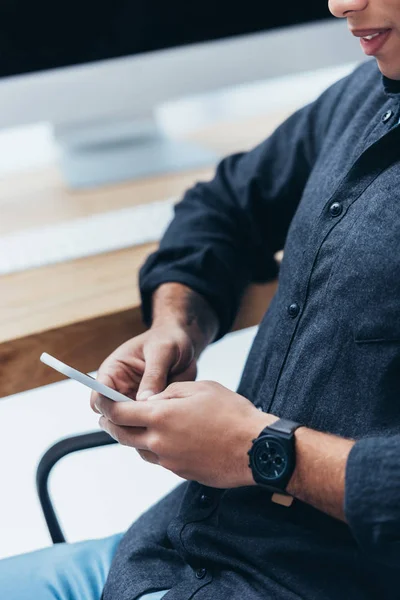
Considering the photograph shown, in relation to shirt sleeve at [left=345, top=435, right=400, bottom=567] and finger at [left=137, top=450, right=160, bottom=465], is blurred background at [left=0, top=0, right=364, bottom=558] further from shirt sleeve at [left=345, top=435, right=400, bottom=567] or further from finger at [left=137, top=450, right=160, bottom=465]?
shirt sleeve at [left=345, top=435, right=400, bottom=567]

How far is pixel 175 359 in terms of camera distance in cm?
91

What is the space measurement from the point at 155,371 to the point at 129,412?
0.37 feet

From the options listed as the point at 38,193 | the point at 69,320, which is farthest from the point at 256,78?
the point at 69,320

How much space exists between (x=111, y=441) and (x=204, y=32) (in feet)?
2.48

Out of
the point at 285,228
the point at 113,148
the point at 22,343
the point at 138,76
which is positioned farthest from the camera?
the point at 113,148

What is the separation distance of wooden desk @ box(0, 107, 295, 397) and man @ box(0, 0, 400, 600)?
0.05 meters

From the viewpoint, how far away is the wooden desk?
92 centimetres

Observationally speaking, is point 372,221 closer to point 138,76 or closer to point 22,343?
point 22,343

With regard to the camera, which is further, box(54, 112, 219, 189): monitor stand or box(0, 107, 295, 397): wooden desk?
box(54, 112, 219, 189): monitor stand

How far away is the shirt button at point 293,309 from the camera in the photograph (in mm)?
809

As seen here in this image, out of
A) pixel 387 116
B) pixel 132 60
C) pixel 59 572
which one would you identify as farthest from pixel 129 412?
pixel 132 60

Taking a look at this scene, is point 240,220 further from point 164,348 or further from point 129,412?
point 129,412

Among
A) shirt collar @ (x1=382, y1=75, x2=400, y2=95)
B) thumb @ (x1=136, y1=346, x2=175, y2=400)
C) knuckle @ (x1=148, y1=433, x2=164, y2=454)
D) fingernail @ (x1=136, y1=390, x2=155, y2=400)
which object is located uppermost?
shirt collar @ (x1=382, y1=75, x2=400, y2=95)

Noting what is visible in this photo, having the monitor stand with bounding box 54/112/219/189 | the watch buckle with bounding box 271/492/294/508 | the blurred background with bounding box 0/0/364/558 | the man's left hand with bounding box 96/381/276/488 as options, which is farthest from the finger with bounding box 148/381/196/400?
the monitor stand with bounding box 54/112/219/189
